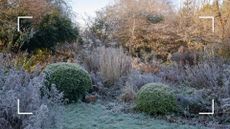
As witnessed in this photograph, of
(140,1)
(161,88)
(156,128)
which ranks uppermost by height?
(140,1)

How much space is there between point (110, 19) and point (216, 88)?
27.3 feet

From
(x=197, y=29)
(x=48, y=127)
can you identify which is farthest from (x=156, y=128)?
(x=197, y=29)

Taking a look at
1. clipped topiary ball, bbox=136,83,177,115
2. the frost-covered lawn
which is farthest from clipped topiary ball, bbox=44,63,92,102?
clipped topiary ball, bbox=136,83,177,115

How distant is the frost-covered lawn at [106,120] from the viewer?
513 centimetres

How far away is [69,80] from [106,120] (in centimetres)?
163

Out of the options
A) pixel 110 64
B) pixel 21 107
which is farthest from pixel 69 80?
pixel 21 107

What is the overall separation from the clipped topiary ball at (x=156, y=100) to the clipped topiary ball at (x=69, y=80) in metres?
1.21

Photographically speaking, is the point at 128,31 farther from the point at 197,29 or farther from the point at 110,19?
the point at 197,29

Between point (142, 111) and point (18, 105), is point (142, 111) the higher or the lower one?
the lower one

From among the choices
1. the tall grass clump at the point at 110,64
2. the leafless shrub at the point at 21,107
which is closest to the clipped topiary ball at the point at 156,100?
the tall grass clump at the point at 110,64

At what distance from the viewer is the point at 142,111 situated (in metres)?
→ 6.16

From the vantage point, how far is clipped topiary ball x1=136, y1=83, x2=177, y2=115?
605cm

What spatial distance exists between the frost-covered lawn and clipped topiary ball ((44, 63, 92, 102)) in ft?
1.95

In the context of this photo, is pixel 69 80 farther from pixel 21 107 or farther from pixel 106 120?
pixel 21 107
